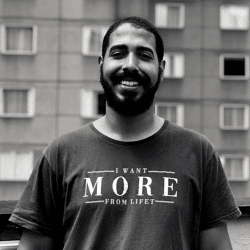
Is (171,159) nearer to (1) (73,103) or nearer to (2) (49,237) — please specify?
(2) (49,237)

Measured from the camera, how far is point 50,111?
20047 mm

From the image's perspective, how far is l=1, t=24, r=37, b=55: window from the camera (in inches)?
808

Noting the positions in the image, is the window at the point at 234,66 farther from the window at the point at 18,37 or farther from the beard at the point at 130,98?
the beard at the point at 130,98

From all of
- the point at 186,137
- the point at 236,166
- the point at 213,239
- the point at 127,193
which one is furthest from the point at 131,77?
the point at 236,166

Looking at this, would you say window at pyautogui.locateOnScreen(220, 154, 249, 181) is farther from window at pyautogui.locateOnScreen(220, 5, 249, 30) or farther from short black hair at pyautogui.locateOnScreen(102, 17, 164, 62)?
short black hair at pyautogui.locateOnScreen(102, 17, 164, 62)

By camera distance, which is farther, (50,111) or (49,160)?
(50,111)

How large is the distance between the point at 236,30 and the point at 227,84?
75.8 inches

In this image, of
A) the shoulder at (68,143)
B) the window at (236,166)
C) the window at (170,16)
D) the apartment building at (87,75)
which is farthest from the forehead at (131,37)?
the window at (170,16)

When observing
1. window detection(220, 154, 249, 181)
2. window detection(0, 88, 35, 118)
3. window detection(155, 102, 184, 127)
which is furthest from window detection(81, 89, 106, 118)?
window detection(220, 154, 249, 181)

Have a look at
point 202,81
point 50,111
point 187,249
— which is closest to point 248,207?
point 187,249

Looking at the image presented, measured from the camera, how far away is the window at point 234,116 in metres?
21.8

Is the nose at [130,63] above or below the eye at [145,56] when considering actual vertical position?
below

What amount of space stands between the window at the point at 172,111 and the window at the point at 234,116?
144cm

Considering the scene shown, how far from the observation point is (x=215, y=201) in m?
2.34
